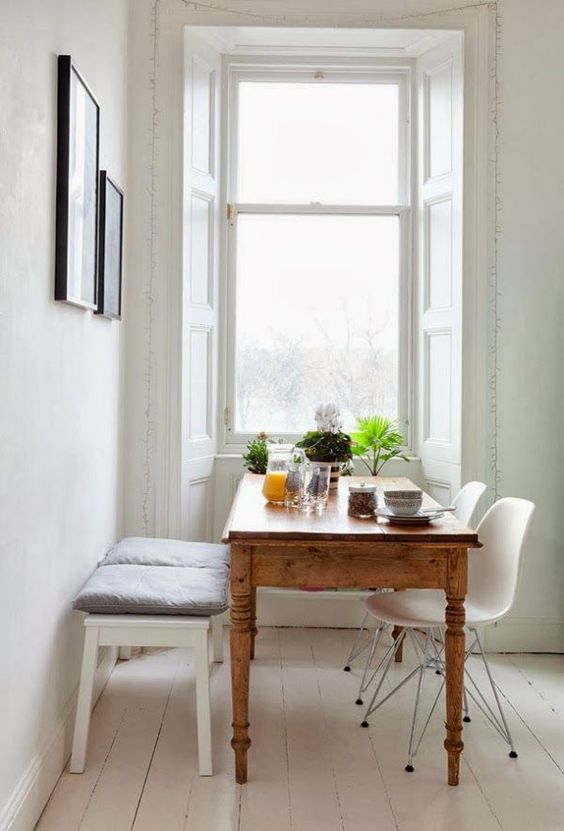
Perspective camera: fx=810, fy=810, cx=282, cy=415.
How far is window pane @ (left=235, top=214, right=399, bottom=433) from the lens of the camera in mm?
4258

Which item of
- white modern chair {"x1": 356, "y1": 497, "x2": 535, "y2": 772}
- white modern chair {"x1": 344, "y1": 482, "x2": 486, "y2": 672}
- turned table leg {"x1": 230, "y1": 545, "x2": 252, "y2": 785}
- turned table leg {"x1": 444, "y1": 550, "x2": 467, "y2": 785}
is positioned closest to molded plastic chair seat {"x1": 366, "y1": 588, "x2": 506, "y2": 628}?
white modern chair {"x1": 356, "y1": 497, "x2": 535, "y2": 772}

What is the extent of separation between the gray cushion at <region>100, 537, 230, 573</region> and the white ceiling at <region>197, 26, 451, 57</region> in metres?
2.42

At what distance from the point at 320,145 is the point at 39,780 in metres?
3.28

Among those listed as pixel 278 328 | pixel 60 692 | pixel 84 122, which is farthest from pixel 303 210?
pixel 60 692

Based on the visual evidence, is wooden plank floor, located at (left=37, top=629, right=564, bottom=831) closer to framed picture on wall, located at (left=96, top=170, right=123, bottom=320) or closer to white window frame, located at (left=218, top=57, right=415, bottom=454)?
white window frame, located at (left=218, top=57, right=415, bottom=454)

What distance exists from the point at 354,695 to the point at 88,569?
1.15m

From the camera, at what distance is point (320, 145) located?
4.27m

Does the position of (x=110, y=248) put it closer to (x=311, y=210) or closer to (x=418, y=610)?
(x=311, y=210)

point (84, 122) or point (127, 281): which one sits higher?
point (84, 122)

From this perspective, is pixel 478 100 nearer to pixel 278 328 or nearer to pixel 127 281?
pixel 278 328

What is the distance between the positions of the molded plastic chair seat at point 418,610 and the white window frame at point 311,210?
1.33m

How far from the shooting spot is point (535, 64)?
3.78 meters

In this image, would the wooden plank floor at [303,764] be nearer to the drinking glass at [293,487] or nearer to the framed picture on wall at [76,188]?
the drinking glass at [293,487]

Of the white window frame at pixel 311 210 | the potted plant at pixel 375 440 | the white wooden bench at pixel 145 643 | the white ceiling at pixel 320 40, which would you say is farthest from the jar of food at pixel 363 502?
the white ceiling at pixel 320 40
